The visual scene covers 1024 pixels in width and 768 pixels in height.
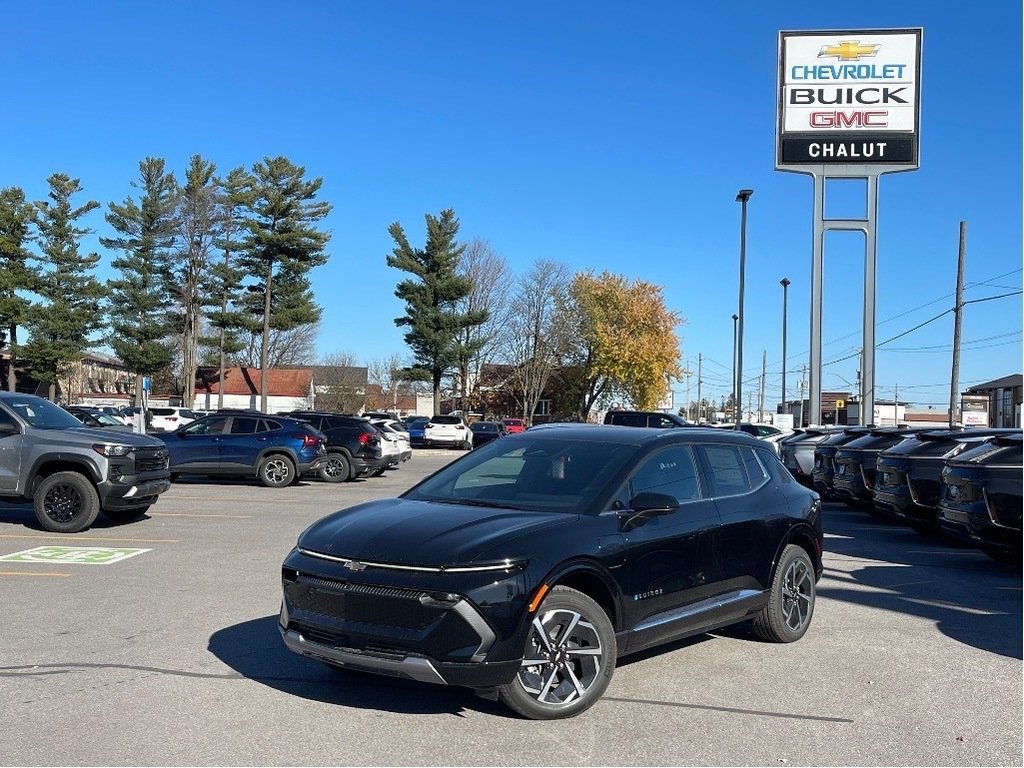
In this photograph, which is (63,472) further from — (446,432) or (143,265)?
(143,265)

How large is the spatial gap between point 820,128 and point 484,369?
42.3 metres

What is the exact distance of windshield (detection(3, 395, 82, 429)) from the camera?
13312 mm

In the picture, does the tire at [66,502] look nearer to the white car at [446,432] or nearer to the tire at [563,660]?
the tire at [563,660]

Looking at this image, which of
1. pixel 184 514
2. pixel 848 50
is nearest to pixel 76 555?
pixel 184 514

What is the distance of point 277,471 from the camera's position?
830 inches

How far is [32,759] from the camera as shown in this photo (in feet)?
16.0

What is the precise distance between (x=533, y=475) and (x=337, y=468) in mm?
17536

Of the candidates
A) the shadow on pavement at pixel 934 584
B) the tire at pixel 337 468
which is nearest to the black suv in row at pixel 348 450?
the tire at pixel 337 468

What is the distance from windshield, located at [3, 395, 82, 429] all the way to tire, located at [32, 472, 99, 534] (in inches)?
33.2

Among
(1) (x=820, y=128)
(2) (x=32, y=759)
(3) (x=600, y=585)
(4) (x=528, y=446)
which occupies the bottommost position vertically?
(2) (x=32, y=759)

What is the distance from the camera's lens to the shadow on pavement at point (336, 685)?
5.79 m

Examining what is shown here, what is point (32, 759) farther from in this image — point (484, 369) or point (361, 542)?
point (484, 369)

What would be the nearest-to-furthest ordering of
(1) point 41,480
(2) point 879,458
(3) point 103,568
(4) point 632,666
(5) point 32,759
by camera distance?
(5) point 32,759, (4) point 632,666, (3) point 103,568, (1) point 41,480, (2) point 879,458

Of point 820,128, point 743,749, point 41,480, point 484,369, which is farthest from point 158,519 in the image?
point 484,369
